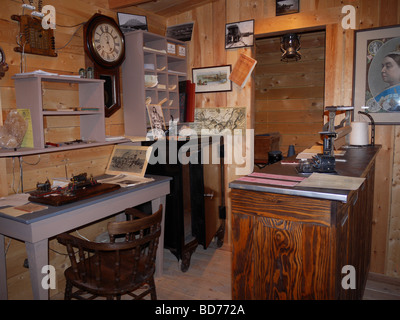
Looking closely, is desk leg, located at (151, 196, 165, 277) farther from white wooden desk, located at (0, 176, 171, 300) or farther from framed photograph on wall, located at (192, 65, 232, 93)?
framed photograph on wall, located at (192, 65, 232, 93)

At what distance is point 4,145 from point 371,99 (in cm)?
282

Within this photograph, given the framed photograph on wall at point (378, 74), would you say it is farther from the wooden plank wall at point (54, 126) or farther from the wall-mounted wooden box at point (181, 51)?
the wooden plank wall at point (54, 126)

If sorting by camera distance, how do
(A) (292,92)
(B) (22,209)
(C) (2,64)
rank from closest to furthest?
(B) (22,209) → (C) (2,64) → (A) (292,92)

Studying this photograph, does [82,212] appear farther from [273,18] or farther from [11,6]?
[273,18]

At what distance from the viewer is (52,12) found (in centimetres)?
238

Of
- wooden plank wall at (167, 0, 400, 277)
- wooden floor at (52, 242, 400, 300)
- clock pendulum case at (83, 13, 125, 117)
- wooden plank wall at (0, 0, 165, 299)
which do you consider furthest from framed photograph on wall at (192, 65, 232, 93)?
wooden floor at (52, 242, 400, 300)

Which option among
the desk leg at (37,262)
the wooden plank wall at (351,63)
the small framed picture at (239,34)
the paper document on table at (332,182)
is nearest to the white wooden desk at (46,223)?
the desk leg at (37,262)

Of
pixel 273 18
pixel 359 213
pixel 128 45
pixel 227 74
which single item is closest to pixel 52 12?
pixel 128 45

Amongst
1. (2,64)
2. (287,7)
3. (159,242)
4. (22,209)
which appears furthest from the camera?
(287,7)

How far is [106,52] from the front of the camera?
272 cm

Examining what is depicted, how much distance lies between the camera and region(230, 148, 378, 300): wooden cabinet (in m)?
1.40

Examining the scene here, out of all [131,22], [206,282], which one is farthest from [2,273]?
[131,22]

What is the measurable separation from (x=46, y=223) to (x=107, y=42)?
1626 mm

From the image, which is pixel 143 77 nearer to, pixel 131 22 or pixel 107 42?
pixel 107 42
